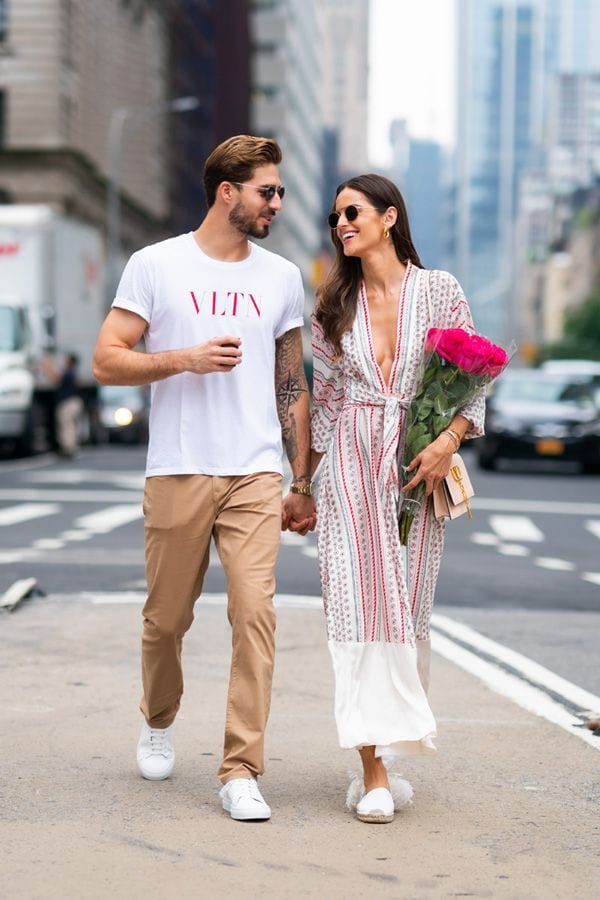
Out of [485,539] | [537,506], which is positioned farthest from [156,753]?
[537,506]

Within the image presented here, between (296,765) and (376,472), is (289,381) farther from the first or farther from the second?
(296,765)

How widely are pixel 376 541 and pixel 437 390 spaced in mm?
479

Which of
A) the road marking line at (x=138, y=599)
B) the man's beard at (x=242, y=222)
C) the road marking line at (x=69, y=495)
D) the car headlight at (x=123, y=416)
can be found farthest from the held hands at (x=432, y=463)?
the car headlight at (x=123, y=416)

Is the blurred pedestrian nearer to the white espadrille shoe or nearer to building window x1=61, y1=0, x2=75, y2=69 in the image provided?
the white espadrille shoe

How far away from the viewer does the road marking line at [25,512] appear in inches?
651

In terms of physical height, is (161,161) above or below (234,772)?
above

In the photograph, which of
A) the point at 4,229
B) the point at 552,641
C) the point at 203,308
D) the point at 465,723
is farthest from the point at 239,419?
the point at 4,229

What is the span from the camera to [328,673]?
25.6 feet

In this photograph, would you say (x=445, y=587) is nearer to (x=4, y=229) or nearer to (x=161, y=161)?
(x=4, y=229)

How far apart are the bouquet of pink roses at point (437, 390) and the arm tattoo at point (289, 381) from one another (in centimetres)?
41

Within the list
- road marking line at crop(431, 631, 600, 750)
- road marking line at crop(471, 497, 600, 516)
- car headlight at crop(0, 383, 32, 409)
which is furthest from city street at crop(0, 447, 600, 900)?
car headlight at crop(0, 383, 32, 409)

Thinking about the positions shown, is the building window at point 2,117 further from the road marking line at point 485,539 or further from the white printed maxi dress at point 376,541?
the white printed maxi dress at point 376,541

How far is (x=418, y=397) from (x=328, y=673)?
2.76 m

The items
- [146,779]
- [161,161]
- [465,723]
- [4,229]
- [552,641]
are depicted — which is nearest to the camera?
[146,779]
